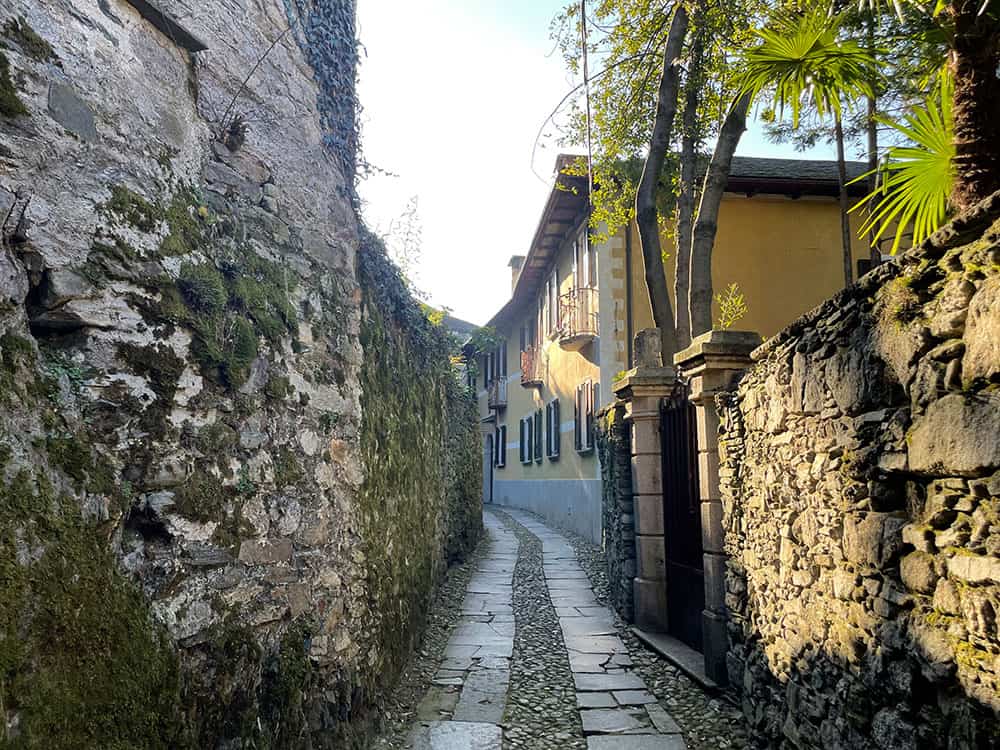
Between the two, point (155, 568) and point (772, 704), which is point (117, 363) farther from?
point (772, 704)

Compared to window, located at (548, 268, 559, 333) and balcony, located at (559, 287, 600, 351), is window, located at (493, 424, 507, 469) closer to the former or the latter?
window, located at (548, 268, 559, 333)

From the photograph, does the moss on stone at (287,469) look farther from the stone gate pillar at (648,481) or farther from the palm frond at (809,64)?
the stone gate pillar at (648,481)

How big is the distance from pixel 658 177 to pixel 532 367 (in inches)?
423

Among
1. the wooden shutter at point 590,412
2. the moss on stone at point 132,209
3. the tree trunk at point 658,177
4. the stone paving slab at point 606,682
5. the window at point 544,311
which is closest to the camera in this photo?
the moss on stone at point 132,209

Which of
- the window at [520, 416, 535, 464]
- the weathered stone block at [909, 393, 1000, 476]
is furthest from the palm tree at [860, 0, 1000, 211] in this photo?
the window at [520, 416, 535, 464]

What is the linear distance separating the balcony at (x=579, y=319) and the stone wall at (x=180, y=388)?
8.69 m

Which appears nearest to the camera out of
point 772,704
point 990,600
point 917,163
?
point 990,600

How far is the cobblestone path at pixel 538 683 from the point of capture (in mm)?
3879

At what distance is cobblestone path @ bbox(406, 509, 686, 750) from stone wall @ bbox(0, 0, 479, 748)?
0.73 metres

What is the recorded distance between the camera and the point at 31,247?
84.3 inches

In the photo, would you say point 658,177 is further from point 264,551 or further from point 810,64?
point 264,551

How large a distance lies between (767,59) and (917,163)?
98 centimetres

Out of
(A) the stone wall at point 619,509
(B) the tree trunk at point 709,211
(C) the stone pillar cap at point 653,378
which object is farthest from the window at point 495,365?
(C) the stone pillar cap at point 653,378

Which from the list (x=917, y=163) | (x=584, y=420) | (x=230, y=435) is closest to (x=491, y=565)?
(x=584, y=420)
